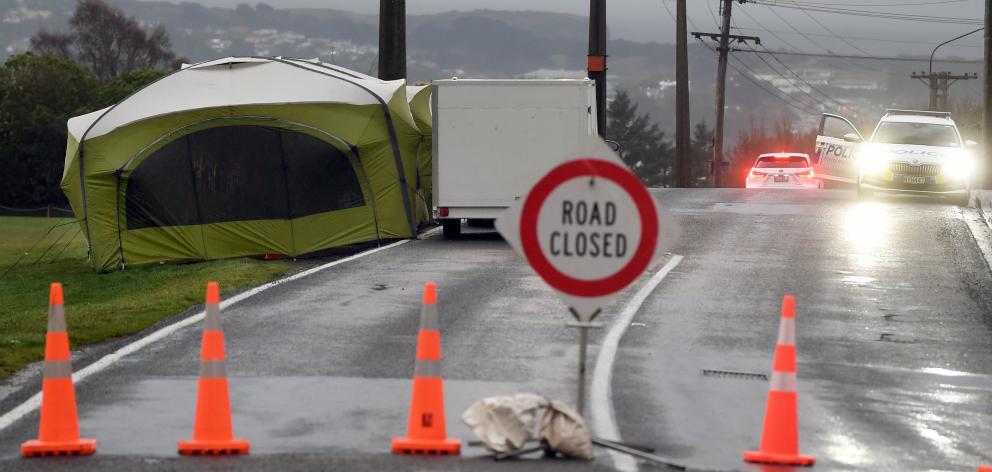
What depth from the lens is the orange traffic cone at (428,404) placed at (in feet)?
28.3

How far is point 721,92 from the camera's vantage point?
6341cm

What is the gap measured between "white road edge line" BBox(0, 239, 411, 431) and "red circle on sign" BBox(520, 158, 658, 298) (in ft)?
11.6

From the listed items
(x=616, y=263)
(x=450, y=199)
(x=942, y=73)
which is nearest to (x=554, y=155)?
(x=450, y=199)

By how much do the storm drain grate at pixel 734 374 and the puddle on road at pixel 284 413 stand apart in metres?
1.76

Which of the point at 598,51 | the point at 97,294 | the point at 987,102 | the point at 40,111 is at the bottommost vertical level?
the point at 97,294

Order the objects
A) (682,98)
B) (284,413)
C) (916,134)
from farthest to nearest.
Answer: (682,98) → (916,134) → (284,413)

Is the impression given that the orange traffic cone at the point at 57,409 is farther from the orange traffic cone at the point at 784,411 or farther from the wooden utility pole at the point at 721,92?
the wooden utility pole at the point at 721,92

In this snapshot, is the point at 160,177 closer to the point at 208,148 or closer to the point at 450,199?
the point at 208,148

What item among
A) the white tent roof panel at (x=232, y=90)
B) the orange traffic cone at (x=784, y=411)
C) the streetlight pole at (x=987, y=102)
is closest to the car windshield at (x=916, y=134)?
the streetlight pole at (x=987, y=102)

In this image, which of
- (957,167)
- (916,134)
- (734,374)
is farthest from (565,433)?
(916,134)

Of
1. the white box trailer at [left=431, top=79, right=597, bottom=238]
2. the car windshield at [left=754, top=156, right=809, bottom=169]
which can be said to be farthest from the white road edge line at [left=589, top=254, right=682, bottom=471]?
the car windshield at [left=754, top=156, right=809, bottom=169]

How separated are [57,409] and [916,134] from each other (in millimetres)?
25170

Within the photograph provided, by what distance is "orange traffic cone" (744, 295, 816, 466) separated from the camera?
8648mm

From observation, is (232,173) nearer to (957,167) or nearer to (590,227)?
(957,167)
